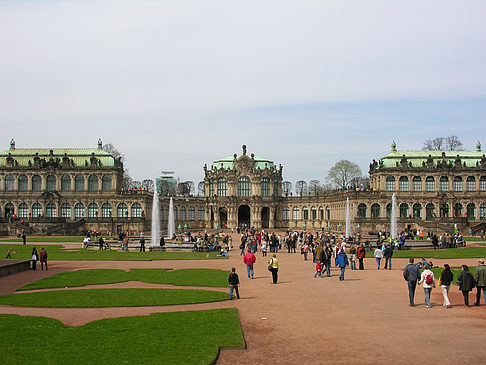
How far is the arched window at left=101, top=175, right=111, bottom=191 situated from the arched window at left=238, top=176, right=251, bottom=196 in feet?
94.1

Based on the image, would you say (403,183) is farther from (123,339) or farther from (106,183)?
(123,339)

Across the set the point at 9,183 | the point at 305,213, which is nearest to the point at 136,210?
the point at 9,183

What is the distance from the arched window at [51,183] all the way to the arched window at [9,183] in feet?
22.6

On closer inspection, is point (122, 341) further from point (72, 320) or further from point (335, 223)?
point (335, 223)

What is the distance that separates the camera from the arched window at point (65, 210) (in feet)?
360

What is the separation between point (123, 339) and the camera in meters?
18.7

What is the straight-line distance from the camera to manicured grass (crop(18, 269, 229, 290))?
32487 mm

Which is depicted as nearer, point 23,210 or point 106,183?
point 23,210

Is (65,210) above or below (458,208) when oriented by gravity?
below

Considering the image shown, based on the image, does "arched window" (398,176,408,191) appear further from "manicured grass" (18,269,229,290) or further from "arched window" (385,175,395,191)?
"manicured grass" (18,269,229,290)

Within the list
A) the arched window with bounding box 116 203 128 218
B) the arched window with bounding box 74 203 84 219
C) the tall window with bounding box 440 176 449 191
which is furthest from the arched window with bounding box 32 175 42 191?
the tall window with bounding box 440 176 449 191

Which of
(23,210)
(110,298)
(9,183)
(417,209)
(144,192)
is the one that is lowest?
(110,298)

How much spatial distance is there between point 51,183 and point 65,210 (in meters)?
6.43

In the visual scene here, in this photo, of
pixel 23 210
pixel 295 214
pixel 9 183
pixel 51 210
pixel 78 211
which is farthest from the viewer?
pixel 295 214
